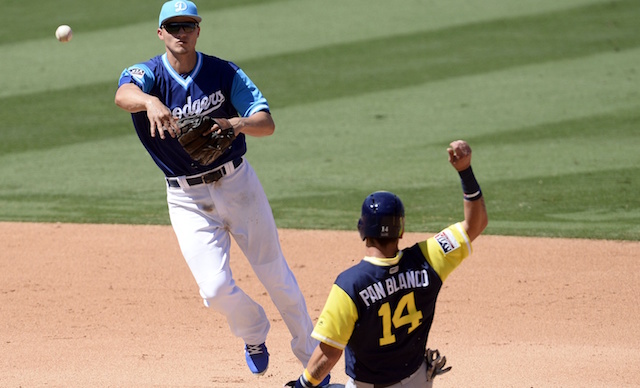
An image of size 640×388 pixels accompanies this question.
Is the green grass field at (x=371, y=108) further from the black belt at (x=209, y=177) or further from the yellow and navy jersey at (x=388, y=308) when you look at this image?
the yellow and navy jersey at (x=388, y=308)

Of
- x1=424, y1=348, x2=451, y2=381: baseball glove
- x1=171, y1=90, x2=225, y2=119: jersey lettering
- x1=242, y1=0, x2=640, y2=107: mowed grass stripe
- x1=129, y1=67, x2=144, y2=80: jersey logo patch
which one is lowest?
x1=242, y1=0, x2=640, y2=107: mowed grass stripe

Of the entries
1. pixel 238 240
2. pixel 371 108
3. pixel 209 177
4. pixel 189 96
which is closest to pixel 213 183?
pixel 209 177

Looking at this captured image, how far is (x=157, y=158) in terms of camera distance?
5.16 metres

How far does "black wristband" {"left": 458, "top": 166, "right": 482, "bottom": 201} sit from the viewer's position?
3.78 metres

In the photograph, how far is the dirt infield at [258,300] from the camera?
221 inches

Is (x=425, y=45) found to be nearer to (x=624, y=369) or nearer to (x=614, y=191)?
(x=614, y=191)

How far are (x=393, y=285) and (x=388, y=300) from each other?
62 millimetres

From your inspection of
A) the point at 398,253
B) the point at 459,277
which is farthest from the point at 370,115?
the point at 398,253

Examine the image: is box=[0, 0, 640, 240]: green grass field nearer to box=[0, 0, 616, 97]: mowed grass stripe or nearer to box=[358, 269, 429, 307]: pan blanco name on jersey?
box=[0, 0, 616, 97]: mowed grass stripe

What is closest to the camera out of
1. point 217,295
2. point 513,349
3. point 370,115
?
point 217,295

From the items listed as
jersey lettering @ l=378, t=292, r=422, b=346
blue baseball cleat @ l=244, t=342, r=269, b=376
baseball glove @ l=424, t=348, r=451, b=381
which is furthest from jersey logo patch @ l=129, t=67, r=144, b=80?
baseball glove @ l=424, t=348, r=451, b=381

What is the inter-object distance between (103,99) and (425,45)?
5.03m

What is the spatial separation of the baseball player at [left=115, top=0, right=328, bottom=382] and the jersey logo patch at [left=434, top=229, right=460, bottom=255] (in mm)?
1476

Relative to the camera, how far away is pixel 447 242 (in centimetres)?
379
